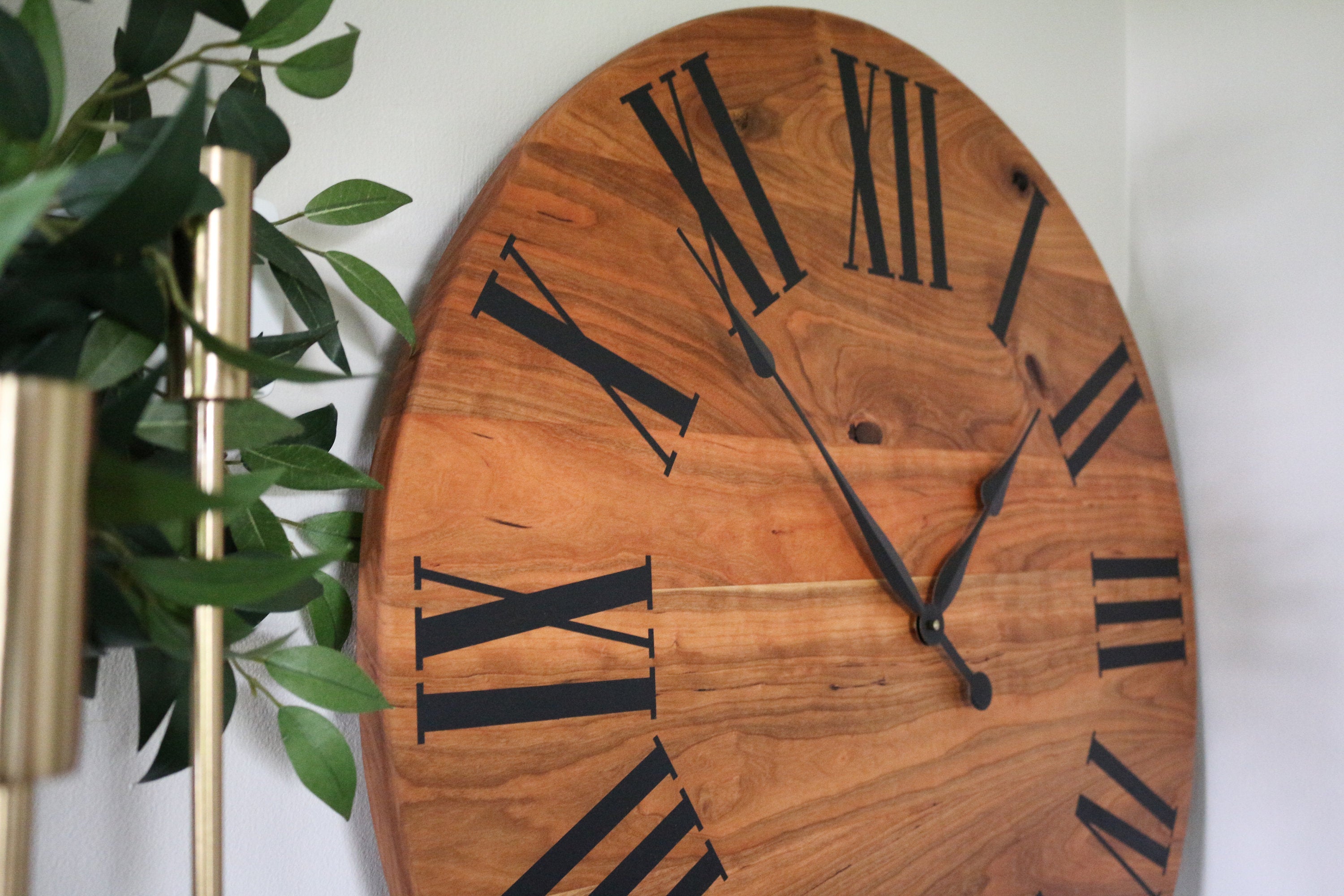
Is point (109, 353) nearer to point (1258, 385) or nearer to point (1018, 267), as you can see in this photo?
point (1018, 267)

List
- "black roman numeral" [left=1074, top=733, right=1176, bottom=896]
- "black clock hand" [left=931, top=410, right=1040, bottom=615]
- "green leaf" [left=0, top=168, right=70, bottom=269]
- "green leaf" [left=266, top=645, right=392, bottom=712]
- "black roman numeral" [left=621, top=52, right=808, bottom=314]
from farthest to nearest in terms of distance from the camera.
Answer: "black roman numeral" [left=1074, top=733, right=1176, bottom=896], "black clock hand" [left=931, top=410, right=1040, bottom=615], "black roman numeral" [left=621, top=52, right=808, bottom=314], "green leaf" [left=266, top=645, right=392, bottom=712], "green leaf" [left=0, top=168, right=70, bottom=269]

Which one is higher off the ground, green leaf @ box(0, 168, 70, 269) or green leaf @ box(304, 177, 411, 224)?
green leaf @ box(304, 177, 411, 224)

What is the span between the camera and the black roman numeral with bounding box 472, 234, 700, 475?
62cm

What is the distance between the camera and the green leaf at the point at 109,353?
350mm

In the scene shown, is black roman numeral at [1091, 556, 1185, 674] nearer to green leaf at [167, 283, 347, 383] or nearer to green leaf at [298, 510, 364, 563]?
green leaf at [298, 510, 364, 563]

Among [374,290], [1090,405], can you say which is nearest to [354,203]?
[374,290]

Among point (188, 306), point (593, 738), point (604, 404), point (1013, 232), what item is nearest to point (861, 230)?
point (1013, 232)

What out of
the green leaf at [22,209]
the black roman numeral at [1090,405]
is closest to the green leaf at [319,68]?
the green leaf at [22,209]

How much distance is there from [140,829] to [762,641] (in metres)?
0.45

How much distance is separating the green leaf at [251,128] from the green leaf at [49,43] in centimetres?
8

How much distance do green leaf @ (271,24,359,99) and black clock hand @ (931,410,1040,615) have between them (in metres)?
0.66

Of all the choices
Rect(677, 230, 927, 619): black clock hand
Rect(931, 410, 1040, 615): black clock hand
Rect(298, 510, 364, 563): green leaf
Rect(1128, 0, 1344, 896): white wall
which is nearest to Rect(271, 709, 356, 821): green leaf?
Rect(298, 510, 364, 563): green leaf

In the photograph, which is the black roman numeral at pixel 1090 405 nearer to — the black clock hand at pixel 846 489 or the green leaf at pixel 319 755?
the black clock hand at pixel 846 489

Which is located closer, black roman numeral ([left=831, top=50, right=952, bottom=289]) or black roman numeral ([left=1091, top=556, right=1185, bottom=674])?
black roman numeral ([left=831, top=50, right=952, bottom=289])
